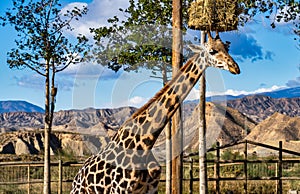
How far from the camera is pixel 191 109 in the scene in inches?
542

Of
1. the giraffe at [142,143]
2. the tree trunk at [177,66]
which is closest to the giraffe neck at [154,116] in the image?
the giraffe at [142,143]

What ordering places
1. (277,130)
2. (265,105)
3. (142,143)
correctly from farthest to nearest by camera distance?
(265,105) → (277,130) → (142,143)

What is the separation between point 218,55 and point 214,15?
234 centimetres

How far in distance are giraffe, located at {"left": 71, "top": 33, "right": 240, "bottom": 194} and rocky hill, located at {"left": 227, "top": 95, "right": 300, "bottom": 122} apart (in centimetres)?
10344

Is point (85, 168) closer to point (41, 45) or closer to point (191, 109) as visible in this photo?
point (41, 45)

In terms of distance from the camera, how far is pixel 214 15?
9383mm

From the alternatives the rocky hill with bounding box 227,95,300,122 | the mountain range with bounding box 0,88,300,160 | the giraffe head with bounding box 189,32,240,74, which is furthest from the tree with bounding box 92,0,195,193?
the rocky hill with bounding box 227,95,300,122

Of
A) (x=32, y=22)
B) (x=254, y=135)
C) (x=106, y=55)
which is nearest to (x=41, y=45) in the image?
(x=32, y=22)

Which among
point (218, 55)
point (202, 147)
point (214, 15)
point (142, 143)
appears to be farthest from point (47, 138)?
point (218, 55)

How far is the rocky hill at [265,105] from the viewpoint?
113312 mm

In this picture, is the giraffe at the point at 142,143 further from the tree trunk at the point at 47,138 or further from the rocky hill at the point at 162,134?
the tree trunk at the point at 47,138

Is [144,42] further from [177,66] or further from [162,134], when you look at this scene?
[162,134]

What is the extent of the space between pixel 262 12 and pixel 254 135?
52325 millimetres

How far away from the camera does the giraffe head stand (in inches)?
275
